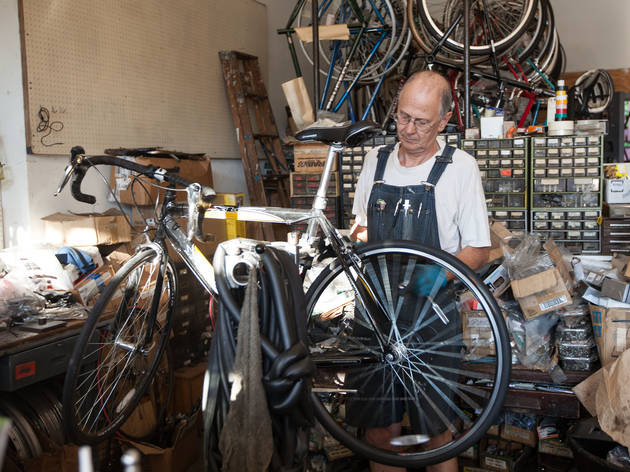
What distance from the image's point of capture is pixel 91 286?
265 centimetres

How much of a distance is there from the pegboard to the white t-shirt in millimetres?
2367

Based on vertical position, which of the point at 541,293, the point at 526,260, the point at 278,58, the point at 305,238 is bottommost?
the point at 541,293

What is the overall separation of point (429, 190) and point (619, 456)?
4.17 feet

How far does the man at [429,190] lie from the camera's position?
1.82 metres

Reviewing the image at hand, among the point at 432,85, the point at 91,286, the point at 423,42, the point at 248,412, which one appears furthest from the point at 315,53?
the point at 248,412

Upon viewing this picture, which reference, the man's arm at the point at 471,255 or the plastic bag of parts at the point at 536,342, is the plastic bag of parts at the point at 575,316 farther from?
the man's arm at the point at 471,255

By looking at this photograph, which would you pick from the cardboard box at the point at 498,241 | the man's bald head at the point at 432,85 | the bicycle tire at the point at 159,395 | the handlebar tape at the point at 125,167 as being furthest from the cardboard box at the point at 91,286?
the cardboard box at the point at 498,241

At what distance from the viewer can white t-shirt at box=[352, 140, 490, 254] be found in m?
1.81

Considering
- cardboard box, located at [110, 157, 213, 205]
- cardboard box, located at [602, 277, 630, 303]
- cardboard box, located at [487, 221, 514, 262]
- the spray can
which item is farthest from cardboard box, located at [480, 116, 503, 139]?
cardboard box, located at [110, 157, 213, 205]

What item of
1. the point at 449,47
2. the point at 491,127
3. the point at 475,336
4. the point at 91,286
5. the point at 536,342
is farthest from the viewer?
the point at 449,47

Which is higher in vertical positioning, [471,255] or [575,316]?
[471,255]

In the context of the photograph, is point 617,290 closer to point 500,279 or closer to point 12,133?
point 500,279

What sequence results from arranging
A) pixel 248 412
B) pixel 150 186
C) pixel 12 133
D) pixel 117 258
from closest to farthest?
pixel 248 412
pixel 117 258
pixel 12 133
pixel 150 186

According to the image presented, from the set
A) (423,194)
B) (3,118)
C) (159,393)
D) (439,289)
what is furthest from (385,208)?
(3,118)
